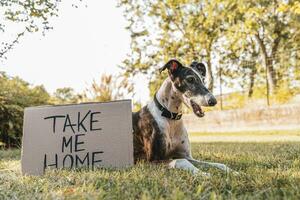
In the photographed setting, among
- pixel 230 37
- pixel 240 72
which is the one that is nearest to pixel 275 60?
pixel 240 72

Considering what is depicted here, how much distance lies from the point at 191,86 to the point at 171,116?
0.36 m

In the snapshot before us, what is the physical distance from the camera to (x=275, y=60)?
42.7 ft

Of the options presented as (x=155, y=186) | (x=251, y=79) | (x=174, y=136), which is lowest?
(x=155, y=186)

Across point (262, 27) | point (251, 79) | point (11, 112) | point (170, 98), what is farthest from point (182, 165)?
point (262, 27)

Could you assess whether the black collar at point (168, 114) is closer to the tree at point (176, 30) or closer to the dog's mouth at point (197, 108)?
the dog's mouth at point (197, 108)

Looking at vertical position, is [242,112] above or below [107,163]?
above

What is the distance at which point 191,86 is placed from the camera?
Result: 10.8 feet

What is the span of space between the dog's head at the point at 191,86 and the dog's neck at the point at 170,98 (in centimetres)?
6

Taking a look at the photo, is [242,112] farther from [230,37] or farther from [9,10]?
[9,10]

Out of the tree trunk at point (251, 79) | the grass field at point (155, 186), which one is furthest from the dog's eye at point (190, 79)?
the tree trunk at point (251, 79)

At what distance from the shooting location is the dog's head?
3.18m

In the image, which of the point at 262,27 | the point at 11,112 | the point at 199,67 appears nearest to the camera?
the point at 199,67

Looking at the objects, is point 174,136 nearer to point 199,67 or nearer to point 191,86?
point 191,86

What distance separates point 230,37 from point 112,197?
617 inches
